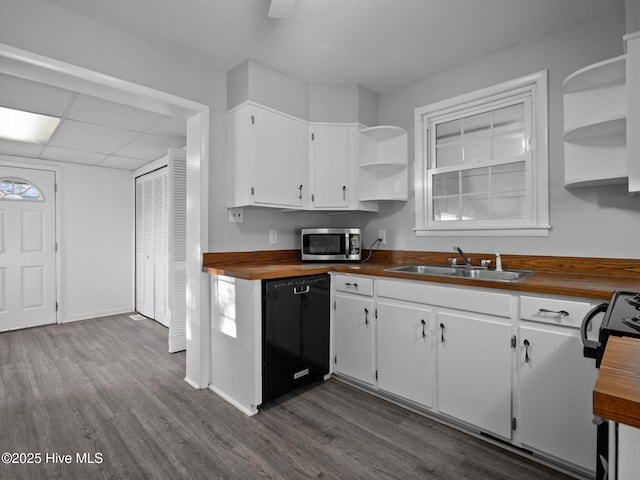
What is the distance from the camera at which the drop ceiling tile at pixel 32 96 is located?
8.23 feet

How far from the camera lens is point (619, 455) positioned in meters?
0.56

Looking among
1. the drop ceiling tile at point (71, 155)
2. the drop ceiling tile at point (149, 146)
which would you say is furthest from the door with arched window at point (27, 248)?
the drop ceiling tile at point (149, 146)

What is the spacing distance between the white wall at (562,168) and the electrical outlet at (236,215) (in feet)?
5.38

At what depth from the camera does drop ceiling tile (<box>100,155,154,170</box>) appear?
453 centimetres

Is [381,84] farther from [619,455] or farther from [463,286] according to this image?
[619,455]

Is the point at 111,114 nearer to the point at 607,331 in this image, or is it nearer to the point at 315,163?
the point at 315,163

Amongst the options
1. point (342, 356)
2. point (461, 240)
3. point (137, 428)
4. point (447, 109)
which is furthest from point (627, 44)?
point (137, 428)

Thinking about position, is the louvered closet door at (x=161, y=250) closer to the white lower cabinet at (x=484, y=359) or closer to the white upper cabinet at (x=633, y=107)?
the white lower cabinet at (x=484, y=359)

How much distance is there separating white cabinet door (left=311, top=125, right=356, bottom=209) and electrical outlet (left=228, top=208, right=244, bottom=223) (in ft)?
2.20

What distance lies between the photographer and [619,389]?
0.53 m

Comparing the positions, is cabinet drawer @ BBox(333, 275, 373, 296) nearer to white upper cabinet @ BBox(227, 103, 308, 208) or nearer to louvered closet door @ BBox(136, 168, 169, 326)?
white upper cabinet @ BBox(227, 103, 308, 208)

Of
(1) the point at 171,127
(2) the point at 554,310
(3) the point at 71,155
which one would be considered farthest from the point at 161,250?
(2) the point at 554,310

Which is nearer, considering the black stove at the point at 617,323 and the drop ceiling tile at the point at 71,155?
the black stove at the point at 617,323

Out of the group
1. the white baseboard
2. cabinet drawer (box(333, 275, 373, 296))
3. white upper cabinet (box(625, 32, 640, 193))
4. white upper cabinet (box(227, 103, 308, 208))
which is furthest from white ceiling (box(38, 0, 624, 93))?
the white baseboard
